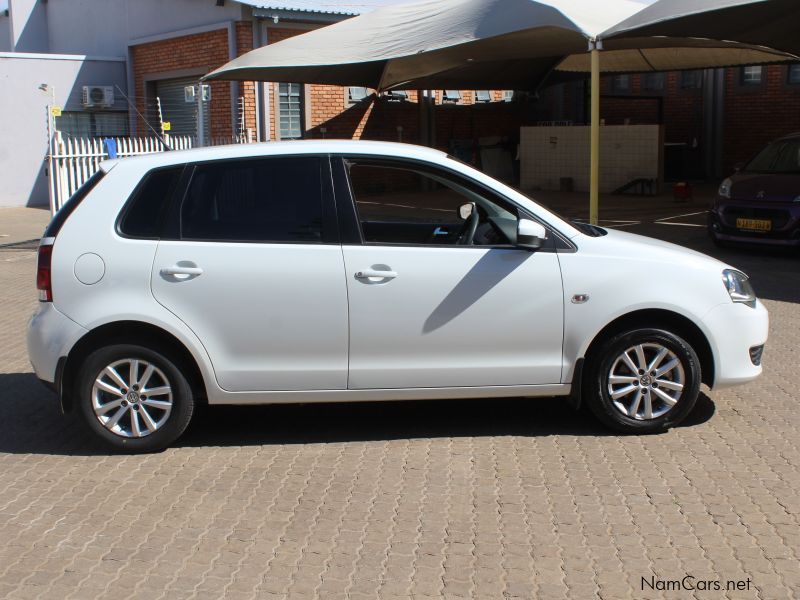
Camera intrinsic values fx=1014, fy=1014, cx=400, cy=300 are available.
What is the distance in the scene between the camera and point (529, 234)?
570cm

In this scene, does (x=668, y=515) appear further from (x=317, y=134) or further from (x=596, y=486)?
(x=317, y=134)

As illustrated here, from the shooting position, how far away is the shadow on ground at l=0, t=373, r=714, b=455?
20.1ft

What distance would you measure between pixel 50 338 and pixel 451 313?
2260 mm

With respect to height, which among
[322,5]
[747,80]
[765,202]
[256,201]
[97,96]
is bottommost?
[765,202]

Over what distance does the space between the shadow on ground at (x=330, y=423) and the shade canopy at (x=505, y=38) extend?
7.57m

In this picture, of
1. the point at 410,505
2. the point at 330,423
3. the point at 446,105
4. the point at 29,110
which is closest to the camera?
the point at 410,505

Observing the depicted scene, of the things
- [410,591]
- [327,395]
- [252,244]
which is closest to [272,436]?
[327,395]

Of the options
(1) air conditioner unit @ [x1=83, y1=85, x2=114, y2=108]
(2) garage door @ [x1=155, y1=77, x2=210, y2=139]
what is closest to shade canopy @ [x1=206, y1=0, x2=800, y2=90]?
(2) garage door @ [x1=155, y1=77, x2=210, y2=139]

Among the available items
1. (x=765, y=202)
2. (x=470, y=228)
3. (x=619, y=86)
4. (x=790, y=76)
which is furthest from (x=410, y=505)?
(x=619, y=86)

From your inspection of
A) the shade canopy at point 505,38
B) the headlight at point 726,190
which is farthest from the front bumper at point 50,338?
the headlight at point 726,190

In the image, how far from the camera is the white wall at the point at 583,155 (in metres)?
23.1

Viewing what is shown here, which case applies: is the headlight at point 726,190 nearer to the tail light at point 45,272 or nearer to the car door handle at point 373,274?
the car door handle at point 373,274

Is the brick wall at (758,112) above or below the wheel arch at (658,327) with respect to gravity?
above

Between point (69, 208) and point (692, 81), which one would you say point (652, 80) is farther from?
point (69, 208)
